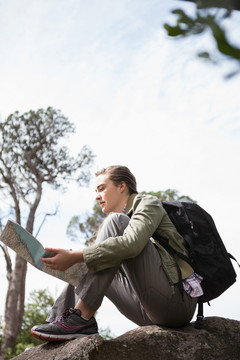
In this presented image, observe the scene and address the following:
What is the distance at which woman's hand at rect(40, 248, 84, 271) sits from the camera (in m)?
2.44

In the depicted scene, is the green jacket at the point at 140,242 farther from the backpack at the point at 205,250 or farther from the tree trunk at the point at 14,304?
the tree trunk at the point at 14,304

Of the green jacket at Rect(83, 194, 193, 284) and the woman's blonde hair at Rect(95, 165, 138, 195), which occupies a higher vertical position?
the woman's blonde hair at Rect(95, 165, 138, 195)

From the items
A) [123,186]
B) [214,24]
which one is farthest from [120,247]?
[214,24]

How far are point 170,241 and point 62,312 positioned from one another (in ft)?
2.70

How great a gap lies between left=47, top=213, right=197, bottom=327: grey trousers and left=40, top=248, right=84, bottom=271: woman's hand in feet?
0.48

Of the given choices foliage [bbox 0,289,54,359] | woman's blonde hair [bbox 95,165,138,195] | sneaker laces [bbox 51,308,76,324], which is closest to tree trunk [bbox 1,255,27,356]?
foliage [bbox 0,289,54,359]

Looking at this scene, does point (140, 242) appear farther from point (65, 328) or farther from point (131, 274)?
point (65, 328)

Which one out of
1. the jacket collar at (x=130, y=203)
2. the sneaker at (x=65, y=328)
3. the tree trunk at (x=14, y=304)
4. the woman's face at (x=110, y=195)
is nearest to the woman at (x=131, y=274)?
the sneaker at (x=65, y=328)

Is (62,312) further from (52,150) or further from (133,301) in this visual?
(52,150)

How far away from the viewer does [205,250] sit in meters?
2.73

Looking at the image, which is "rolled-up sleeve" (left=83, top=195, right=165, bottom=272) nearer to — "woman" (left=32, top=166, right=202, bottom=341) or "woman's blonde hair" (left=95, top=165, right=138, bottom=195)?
"woman" (left=32, top=166, right=202, bottom=341)

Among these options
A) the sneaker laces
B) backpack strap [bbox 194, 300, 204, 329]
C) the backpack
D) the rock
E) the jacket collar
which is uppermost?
the jacket collar

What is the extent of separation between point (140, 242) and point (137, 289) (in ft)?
1.05

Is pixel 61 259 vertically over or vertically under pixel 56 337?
over
